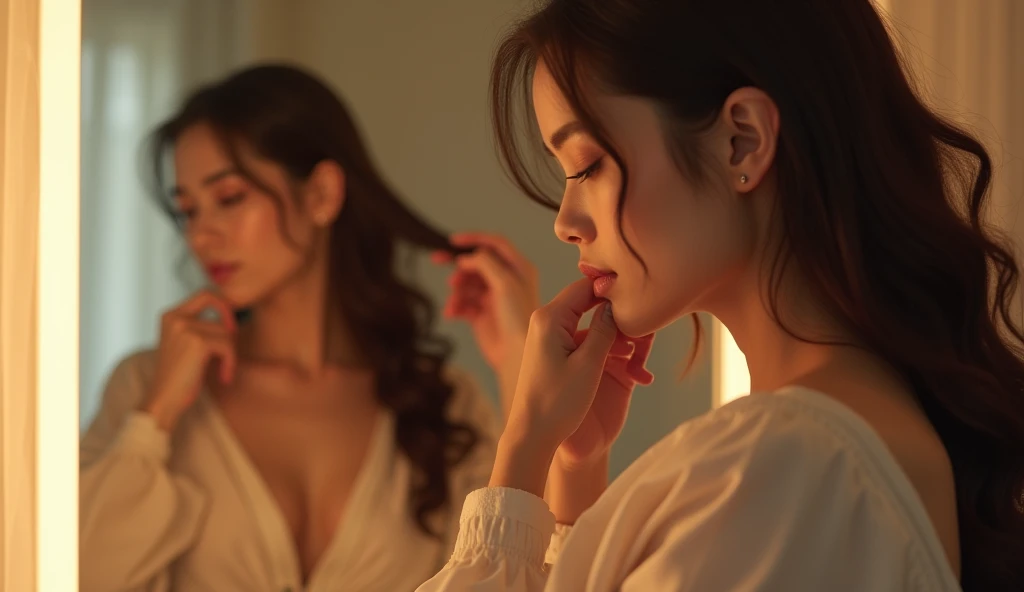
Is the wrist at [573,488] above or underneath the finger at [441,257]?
underneath

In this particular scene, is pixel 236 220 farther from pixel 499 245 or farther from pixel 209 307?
pixel 499 245

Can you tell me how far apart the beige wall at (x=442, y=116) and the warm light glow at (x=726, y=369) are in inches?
1.2

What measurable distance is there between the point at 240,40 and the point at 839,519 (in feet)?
2.86

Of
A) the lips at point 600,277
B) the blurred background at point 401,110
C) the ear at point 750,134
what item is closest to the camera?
the ear at point 750,134

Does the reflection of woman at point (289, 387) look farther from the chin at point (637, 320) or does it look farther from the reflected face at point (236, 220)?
the chin at point (637, 320)

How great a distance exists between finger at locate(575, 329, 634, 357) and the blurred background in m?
0.31

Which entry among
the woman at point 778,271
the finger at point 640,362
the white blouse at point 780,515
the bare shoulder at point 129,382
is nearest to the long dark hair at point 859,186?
the woman at point 778,271

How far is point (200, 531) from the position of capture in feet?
3.55

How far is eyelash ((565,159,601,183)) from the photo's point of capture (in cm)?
69

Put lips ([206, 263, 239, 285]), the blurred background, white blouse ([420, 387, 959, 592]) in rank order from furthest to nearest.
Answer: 1. lips ([206, 263, 239, 285])
2. the blurred background
3. white blouse ([420, 387, 959, 592])

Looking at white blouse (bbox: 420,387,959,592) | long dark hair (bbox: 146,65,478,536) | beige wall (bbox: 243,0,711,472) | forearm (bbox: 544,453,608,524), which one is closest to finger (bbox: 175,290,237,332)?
long dark hair (bbox: 146,65,478,536)

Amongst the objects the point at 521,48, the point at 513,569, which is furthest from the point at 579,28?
the point at 513,569

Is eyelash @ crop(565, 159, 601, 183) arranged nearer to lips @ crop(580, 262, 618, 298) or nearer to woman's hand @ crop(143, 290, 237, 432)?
lips @ crop(580, 262, 618, 298)

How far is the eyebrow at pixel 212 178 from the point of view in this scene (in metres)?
1.10
